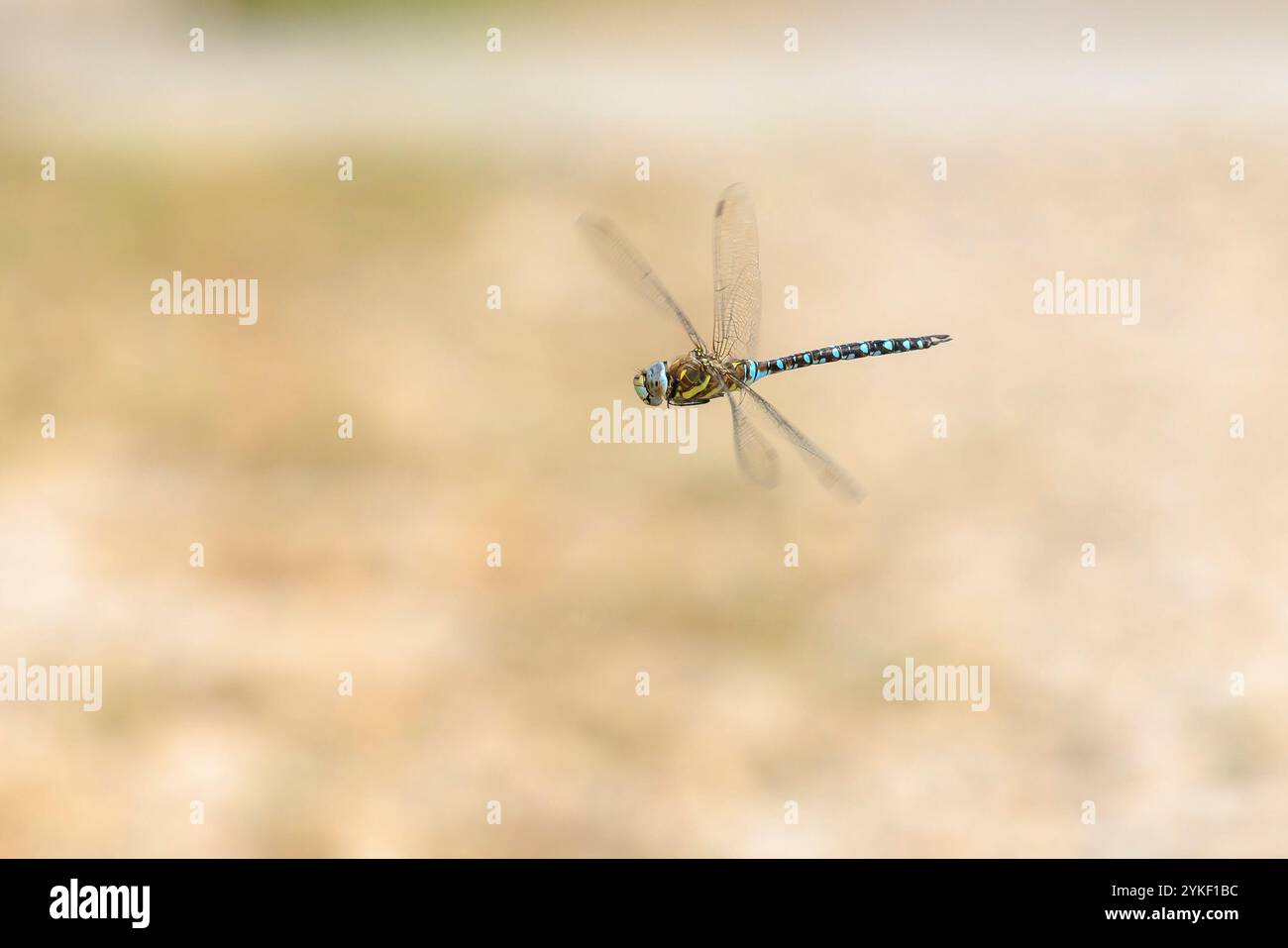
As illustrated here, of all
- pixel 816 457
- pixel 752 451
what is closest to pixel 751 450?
pixel 752 451

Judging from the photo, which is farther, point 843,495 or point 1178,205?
point 1178,205

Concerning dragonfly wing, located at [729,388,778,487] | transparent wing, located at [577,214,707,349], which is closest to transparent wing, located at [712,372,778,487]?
dragonfly wing, located at [729,388,778,487]

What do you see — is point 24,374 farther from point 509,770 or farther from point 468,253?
point 509,770

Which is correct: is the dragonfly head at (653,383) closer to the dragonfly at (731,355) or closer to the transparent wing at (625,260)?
the dragonfly at (731,355)

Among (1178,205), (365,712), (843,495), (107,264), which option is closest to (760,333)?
(843,495)

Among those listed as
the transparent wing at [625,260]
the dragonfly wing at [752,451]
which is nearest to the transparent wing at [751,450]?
the dragonfly wing at [752,451]

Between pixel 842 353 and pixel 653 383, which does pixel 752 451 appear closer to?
pixel 653 383

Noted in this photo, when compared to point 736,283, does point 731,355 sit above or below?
below
